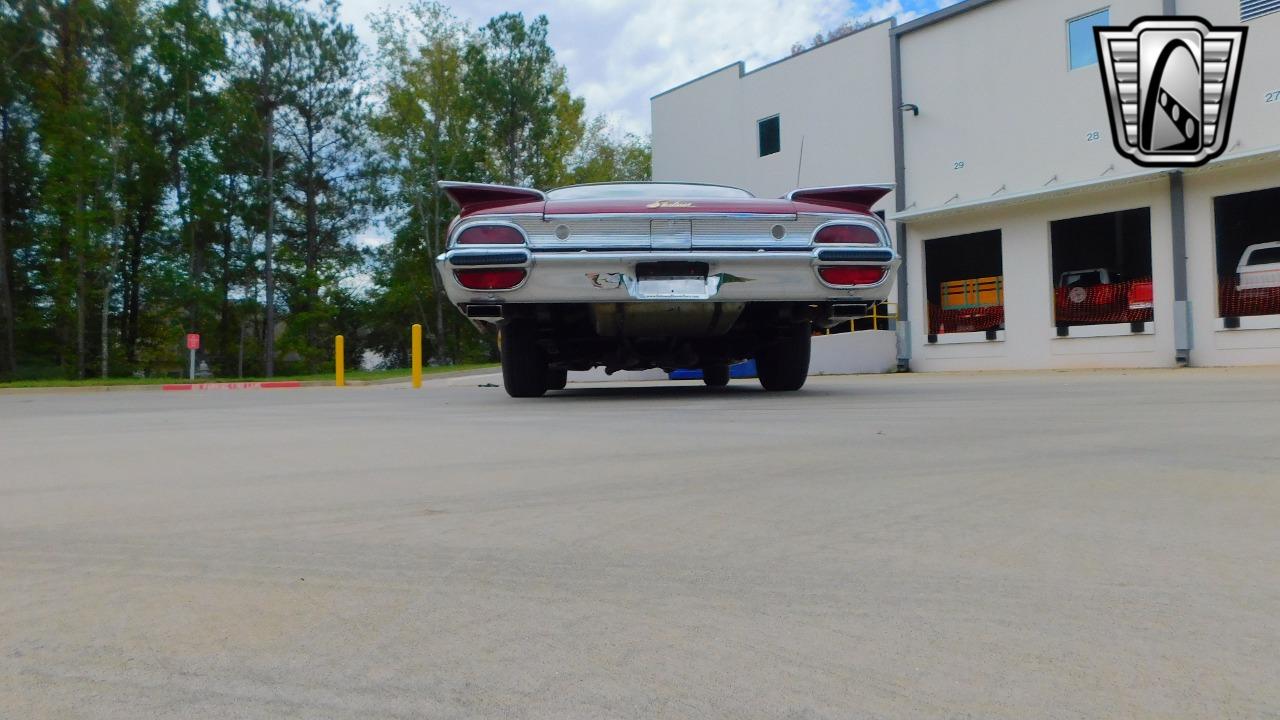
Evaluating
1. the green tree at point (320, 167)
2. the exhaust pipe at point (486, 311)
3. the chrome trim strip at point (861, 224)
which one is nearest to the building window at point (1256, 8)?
the chrome trim strip at point (861, 224)

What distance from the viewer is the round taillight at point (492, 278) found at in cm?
568

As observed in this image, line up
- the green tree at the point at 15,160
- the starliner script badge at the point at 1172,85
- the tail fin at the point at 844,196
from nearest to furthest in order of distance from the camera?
the tail fin at the point at 844,196 < the starliner script badge at the point at 1172,85 < the green tree at the point at 15,160

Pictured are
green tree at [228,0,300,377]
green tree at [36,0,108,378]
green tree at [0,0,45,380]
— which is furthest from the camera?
green tree at [228,0,300,377]

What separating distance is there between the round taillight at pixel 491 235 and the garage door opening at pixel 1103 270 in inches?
570

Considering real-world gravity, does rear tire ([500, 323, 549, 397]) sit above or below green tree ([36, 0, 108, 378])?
below

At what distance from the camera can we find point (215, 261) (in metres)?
36.5

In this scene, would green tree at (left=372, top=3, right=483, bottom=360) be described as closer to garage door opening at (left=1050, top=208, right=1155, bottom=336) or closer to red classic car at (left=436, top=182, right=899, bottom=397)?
garage door opening at (left=1050, top=208, right=1155, bottom=336)

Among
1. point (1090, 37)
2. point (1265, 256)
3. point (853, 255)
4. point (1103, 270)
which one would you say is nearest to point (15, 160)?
point (1090, 37)

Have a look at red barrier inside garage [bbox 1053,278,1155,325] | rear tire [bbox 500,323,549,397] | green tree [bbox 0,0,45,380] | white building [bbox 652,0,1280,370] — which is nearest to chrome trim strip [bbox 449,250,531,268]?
rear tire [bbox 500,323,549,397]

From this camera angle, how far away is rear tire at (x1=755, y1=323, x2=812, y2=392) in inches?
282

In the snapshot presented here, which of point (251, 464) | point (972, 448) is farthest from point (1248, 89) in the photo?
point (251, 464)

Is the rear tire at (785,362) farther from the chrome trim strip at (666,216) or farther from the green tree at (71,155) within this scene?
the green tree at (71,155)

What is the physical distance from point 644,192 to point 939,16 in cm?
1553

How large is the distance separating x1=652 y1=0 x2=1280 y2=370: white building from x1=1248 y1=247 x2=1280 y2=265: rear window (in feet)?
0.12
